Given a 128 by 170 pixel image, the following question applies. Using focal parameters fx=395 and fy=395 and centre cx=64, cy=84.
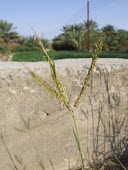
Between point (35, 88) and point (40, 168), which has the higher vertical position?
point (35, 88)

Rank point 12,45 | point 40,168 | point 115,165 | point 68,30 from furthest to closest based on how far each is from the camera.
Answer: point 68,30
point 12,45
point 115,165
point 40,168

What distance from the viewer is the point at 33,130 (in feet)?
8.07

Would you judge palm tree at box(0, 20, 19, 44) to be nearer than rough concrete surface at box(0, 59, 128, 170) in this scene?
No

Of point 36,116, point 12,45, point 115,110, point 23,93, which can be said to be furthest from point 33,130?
point 12,45

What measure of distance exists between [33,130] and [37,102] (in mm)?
181

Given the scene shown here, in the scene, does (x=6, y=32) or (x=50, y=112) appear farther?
(x=6, y=32)

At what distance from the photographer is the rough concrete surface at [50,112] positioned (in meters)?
2.38

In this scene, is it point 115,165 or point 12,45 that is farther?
point 12,45

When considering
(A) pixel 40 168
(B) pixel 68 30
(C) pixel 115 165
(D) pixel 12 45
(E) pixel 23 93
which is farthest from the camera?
(B) pixel 68 30

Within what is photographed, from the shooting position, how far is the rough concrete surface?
7.80 ft

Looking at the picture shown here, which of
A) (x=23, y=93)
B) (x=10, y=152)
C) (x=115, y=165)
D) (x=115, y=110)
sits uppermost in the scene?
(x=23, y=93)

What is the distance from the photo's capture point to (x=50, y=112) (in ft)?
8.13

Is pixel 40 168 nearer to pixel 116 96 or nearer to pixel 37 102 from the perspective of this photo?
pixel 37 102

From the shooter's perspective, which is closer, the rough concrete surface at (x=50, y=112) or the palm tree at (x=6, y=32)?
the rough concrete surface at (x=50, y=112)
